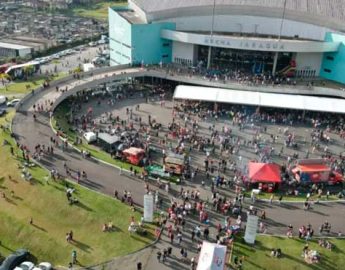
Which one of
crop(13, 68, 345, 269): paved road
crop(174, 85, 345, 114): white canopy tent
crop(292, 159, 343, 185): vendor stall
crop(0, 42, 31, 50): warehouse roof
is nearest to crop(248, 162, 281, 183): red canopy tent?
crop(292, 159, 343, 185): vendor stall

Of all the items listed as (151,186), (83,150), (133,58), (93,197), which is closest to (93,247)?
(93,197)

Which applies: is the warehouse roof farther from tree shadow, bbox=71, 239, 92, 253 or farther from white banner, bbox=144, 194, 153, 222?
white banner, bbox=144, 194, 153, 222

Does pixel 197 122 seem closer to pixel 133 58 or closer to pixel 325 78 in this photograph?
pixel 133 58

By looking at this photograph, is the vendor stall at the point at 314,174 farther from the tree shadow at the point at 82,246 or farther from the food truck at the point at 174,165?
the tree shadow at the point at 82,246

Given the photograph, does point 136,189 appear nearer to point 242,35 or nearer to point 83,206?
point 83,206

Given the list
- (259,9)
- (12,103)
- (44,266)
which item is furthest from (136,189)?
(259,9)

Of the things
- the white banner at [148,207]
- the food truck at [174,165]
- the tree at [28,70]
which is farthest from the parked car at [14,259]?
the tree at [28,70]
